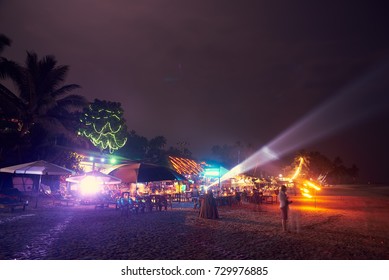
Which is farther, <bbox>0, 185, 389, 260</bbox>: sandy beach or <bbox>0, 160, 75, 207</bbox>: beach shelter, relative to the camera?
<bbox>0, 160, 75, 207</bbox>: beach shelter

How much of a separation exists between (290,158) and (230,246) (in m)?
117

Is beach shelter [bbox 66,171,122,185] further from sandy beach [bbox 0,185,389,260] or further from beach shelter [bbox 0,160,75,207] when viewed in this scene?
sandy beach [bbox 0,185,389,260]

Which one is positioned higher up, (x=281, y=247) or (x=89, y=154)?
(x=89, y=154)

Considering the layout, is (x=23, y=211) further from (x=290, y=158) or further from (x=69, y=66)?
(x=290, y=158)

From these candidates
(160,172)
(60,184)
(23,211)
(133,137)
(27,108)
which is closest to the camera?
(23,211)

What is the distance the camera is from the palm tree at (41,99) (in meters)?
23.3

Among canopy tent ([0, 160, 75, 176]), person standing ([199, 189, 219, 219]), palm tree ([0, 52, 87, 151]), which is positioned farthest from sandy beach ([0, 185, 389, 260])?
palm tree ([0, 52, 87, 151])

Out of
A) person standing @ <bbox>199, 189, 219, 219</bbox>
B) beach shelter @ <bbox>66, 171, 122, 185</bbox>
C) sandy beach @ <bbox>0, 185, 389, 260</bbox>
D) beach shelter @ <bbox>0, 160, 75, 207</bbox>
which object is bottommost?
sandy beach @ <bbox>0, 185, 389, 260</bbox>

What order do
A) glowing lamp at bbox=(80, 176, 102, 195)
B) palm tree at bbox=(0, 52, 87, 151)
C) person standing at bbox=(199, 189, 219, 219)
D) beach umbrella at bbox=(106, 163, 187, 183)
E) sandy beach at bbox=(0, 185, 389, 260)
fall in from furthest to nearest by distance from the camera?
palm tree at bbox=(0, 52, 87, 151)
glowing lamp at bbox=(80, 176, 102, 195)
beach umbrella at bbox=(106, 163, 187, 183)
person standing at bbox=(199, 189, 219, 219)
sandy beach at bbox=(0, 185, 389, 260)

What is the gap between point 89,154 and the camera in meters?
28.1

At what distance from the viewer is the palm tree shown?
23.3 m

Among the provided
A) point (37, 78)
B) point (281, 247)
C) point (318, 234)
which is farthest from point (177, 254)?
point (37, 78)

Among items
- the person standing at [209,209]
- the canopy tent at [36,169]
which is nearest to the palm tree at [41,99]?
the canopy tent at [36,169]

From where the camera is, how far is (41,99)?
25.3m
